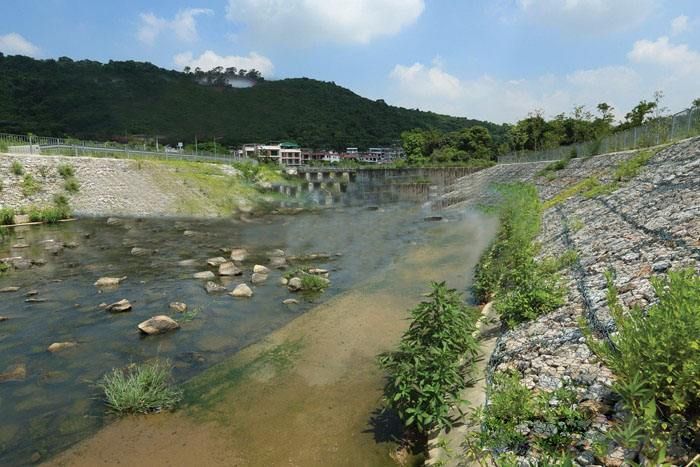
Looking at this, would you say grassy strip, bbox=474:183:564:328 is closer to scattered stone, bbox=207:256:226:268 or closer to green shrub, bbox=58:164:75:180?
scattered stone, bbox=207:256:226:268

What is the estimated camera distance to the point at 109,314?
1340 centimetres

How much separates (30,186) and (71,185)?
10.3 ft

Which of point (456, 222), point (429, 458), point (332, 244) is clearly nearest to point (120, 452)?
point (429, 458)

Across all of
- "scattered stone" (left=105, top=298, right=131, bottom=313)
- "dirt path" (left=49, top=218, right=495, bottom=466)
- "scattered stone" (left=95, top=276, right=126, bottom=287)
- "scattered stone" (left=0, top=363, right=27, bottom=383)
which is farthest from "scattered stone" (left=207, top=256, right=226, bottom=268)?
"scattered stone" (left=0, top=363, right=27, bottom=383)

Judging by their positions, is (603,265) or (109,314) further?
(109,314)

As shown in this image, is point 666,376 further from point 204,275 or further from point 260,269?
point 204,275

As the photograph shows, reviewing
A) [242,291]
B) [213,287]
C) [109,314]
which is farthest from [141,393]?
[213,287]

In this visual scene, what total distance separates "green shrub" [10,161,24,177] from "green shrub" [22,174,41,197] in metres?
0.45

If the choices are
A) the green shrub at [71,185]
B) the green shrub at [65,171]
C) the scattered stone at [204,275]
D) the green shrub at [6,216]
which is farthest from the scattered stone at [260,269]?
the green shrub at [65,171]

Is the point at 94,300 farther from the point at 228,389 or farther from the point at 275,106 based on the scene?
the point at 275,106

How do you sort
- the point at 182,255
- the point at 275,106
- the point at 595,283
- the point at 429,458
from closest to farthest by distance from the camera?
the point at 429,458 < the point at 595,283 < the point at 182,255 < the point at 275,106

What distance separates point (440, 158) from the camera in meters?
99.3

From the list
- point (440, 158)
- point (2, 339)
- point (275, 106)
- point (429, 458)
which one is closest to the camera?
point (429, 458)

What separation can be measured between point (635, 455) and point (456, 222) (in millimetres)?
29084
